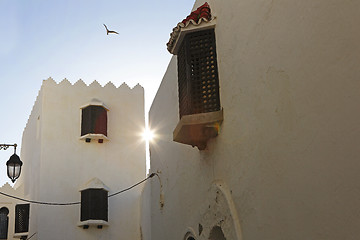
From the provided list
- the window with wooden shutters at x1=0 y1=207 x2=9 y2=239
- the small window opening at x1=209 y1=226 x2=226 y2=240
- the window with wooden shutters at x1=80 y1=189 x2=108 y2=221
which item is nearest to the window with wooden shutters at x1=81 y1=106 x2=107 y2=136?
the window with wooden shutters at x1=80 y1=189 x2=108 y2=221

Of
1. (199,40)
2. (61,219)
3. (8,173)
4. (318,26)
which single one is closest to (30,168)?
(61,219)

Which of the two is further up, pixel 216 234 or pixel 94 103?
pixel 94 103

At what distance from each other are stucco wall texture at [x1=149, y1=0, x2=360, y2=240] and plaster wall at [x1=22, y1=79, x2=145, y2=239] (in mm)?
7586

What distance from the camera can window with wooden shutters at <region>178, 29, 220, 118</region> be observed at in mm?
5309

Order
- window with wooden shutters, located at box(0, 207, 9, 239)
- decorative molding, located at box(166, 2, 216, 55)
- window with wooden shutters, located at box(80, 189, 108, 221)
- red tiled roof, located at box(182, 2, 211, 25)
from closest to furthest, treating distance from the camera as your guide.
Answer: decorative molding, located at box(166, 2, 216, 55)
red tiled roof, located at box(182, 2, 211, 25)
window with wooden shutters, located at box(80, 189, 108, 221)
window with wooden shutters, located at box(0, 207, 9, 239)

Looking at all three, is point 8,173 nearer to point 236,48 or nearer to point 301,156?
point 236,48

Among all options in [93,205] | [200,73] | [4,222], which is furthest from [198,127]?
[4,222]

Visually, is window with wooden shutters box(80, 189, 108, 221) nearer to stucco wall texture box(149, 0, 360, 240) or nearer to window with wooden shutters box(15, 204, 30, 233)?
window with wooden shutters box(15, 204, 30, 233)

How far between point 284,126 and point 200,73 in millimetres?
1840

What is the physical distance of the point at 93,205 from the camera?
1299cm

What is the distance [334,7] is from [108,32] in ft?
24.1

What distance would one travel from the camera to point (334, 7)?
3.03 meters

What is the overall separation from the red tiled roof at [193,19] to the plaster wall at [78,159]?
8.48 meters

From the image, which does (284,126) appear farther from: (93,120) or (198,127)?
(93,120)
